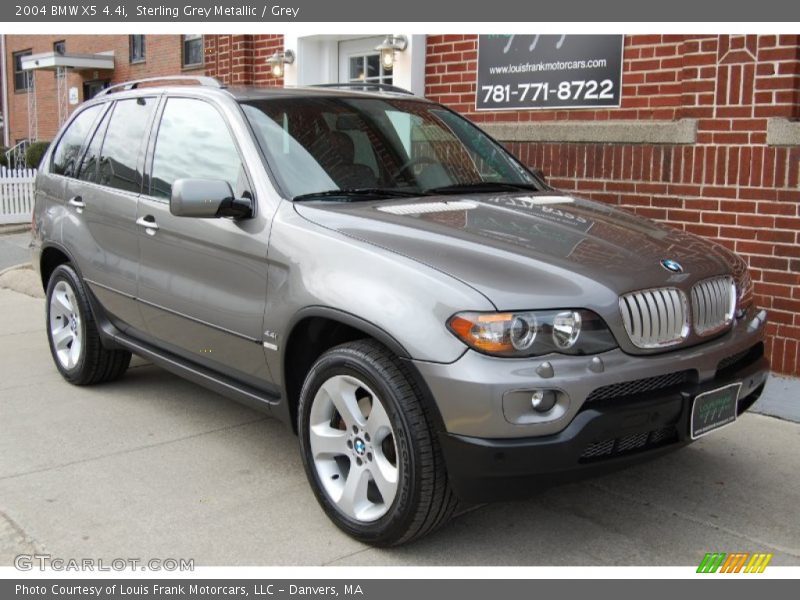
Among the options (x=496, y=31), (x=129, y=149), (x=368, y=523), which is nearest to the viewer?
(x=368, y=523)

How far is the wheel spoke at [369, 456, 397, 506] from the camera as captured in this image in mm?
3324

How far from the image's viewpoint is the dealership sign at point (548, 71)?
689 cm

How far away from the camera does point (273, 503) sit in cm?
395

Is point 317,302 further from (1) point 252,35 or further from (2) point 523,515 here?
(1) point 252,35

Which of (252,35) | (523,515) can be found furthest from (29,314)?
(523,515)

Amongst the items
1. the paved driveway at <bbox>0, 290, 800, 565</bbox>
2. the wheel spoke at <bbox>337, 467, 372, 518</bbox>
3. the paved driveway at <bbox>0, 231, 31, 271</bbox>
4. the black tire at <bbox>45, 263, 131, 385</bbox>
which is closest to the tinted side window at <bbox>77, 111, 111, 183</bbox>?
the black tire at <bbox>45, 263, 131, 385</bbox>

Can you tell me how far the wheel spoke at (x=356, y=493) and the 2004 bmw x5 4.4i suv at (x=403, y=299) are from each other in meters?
0.01

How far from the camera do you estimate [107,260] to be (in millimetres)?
5180

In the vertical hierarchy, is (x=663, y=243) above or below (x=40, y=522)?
above

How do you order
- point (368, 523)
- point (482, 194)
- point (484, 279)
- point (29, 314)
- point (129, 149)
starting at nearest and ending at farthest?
point (484, 279), point (368, 523), point (482, 194), point (129, 149), point (29, 314)

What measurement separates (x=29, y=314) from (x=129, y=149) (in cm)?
391

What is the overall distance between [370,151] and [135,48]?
678 inches

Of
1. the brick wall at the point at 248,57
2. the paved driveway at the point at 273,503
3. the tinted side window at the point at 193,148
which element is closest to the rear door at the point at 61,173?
the tinted side window at the point at 193,148

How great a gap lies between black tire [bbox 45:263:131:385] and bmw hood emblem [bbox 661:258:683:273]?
352 cm
